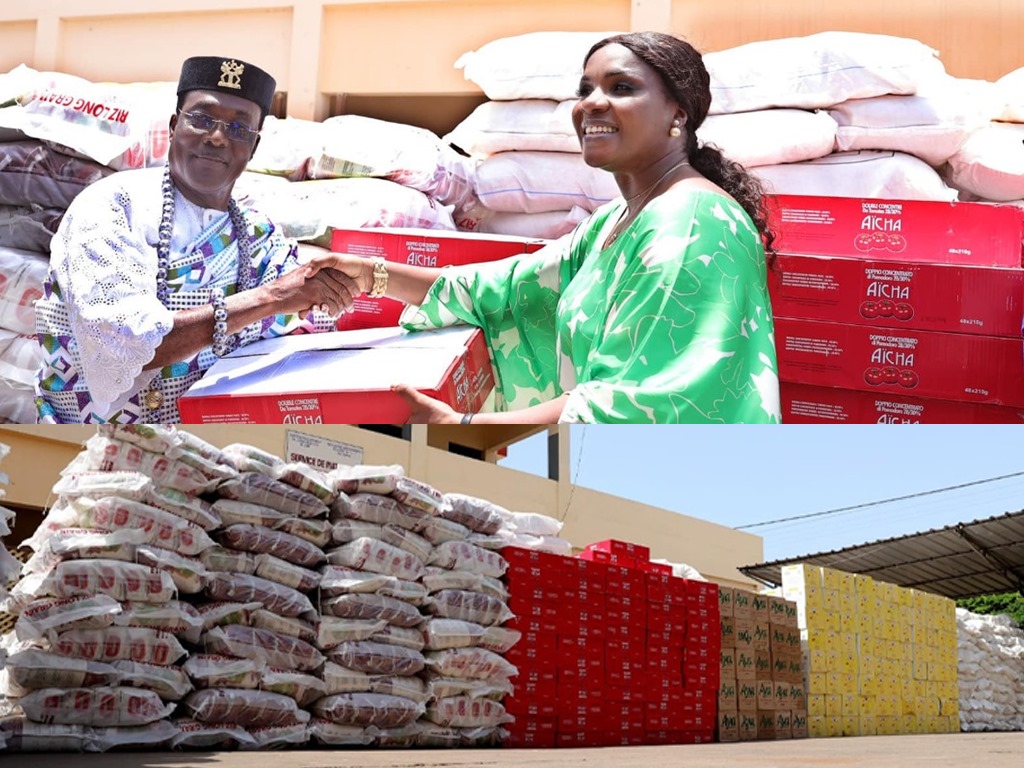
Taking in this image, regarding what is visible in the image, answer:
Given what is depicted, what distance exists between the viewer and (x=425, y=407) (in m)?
1.50

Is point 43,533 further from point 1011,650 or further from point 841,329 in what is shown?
point 1011,650

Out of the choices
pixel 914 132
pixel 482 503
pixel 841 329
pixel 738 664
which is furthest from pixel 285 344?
pixel 738 664

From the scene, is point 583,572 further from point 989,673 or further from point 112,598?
point 989,673

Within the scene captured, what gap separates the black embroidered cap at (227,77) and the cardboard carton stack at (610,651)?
7.41 ft

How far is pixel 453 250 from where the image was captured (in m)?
2.07

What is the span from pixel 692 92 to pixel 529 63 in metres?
1.09

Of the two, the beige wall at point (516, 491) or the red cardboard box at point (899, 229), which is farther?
the beige wall at point (516, 491)

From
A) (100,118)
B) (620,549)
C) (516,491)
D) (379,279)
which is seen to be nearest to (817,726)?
(620,549)

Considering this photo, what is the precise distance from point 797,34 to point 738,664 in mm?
2990

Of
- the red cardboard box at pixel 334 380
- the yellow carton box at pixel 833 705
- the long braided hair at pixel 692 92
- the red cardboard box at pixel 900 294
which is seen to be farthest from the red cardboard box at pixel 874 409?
the yellow carton box at pixel 833 705

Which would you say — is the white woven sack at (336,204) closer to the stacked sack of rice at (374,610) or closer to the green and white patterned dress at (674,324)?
the green and white patterned dress at (674,324)

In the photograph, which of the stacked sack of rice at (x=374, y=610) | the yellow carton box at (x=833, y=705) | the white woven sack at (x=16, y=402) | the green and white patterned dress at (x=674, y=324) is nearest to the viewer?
the green and white patterned dress at (x=674, y=324)

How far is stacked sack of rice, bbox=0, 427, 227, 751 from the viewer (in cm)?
246

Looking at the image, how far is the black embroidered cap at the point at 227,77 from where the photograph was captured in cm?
178
